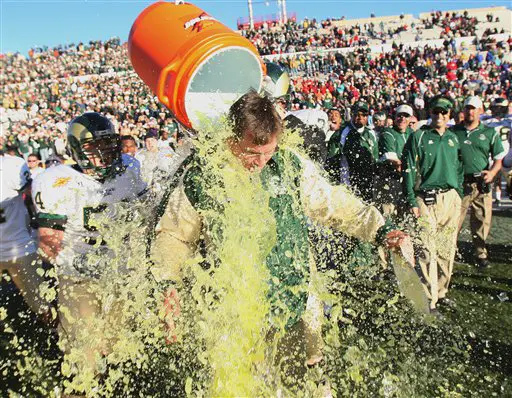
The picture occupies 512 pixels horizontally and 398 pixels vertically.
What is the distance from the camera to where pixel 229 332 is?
2197 millimetres

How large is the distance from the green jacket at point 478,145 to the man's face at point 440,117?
3.05ft

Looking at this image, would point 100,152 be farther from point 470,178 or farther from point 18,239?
point 470,178

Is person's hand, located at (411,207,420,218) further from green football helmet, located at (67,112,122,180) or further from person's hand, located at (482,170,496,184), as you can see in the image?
green football helmet, located at (67,112,122,180)

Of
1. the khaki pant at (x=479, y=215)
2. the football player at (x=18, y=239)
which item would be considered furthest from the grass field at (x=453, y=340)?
the football player at (x=18, y=239)

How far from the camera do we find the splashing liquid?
7.14 ft

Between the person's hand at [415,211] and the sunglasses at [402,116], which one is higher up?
the sunglasses at [402,116]

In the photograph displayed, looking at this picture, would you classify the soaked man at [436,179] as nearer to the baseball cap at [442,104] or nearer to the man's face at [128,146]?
the baseball cap at [442,104]

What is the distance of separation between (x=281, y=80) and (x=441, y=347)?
2.42m

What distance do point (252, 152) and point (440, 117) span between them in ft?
10.1

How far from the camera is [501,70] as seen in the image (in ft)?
90.4

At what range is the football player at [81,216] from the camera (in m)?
3.04

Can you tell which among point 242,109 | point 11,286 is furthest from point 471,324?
point 11,286

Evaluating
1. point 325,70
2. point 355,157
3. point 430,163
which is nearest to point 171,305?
Result: point 430,163

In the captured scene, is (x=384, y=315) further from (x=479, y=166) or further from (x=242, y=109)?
(x=242, y=109)
